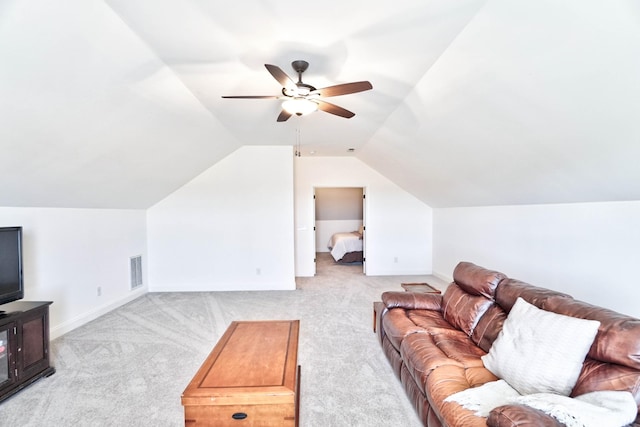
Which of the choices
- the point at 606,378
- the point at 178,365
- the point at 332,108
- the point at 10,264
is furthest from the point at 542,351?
the point at 10,264

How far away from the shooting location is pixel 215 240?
521 centimetres

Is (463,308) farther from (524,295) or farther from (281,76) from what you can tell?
(281,76)

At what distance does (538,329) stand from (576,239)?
186 cm

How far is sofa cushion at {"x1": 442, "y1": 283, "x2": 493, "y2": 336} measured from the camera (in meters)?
2.38

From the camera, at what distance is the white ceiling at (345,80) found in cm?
162

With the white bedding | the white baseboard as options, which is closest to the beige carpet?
the white baseboard

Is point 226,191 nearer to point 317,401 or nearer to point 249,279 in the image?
point 249,279

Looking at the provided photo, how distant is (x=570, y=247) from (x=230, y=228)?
4.72 meters

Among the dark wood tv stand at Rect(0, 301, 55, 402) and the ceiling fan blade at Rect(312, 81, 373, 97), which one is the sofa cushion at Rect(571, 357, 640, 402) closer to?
the ceiling fan blade at Rect(312, 81, 373, 97)

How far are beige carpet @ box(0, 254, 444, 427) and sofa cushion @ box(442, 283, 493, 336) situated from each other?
0.73 metres

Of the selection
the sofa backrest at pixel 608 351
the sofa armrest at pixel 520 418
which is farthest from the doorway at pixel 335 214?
the sofa armrest at pixel 520 418

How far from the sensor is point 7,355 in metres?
2.18

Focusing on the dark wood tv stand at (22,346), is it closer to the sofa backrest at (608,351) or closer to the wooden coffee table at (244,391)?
the wooden coffee table at (244,391)

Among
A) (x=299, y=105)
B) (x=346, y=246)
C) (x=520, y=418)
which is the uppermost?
(x=299, y=105)
